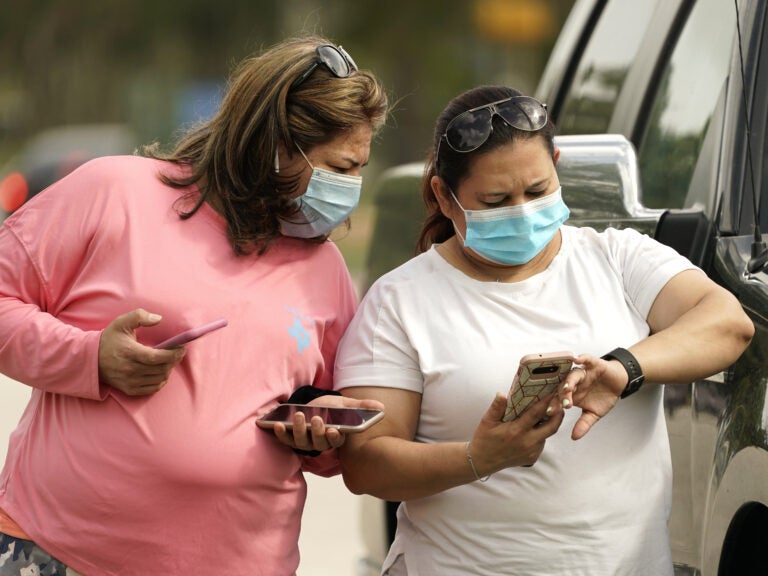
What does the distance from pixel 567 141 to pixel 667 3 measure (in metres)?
1.51

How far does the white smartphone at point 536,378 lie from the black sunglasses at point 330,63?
821 millimetres

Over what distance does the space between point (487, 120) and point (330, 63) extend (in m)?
0.36

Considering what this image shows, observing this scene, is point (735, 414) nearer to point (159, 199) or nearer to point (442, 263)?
point (442, 263)

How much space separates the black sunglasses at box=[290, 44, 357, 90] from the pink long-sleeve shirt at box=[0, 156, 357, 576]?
39 centimetres

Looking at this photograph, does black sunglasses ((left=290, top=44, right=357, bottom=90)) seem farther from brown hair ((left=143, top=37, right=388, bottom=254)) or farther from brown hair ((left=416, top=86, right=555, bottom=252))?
brown hair ((left=416, top=86, right=555, bottom=252))

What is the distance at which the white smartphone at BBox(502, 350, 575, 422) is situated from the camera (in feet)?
8.34

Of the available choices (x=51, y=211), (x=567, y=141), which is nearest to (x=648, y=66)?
(x=567, y=141)

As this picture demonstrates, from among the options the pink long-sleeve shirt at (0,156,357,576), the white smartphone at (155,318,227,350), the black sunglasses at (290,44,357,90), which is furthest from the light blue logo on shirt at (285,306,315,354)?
the black sunglasses at (290,44,357,90)

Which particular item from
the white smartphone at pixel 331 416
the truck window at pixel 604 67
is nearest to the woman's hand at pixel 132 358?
the white smartphone at pixel 331 416

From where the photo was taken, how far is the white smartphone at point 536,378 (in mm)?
2543

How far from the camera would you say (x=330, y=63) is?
121 inches

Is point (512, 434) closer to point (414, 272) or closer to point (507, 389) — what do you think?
point (507, 389)

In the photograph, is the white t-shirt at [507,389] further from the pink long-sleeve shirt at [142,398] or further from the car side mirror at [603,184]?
the car side mirror at [603,184]

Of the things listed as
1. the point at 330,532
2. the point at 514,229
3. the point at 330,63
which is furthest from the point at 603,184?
the point at 330,532
